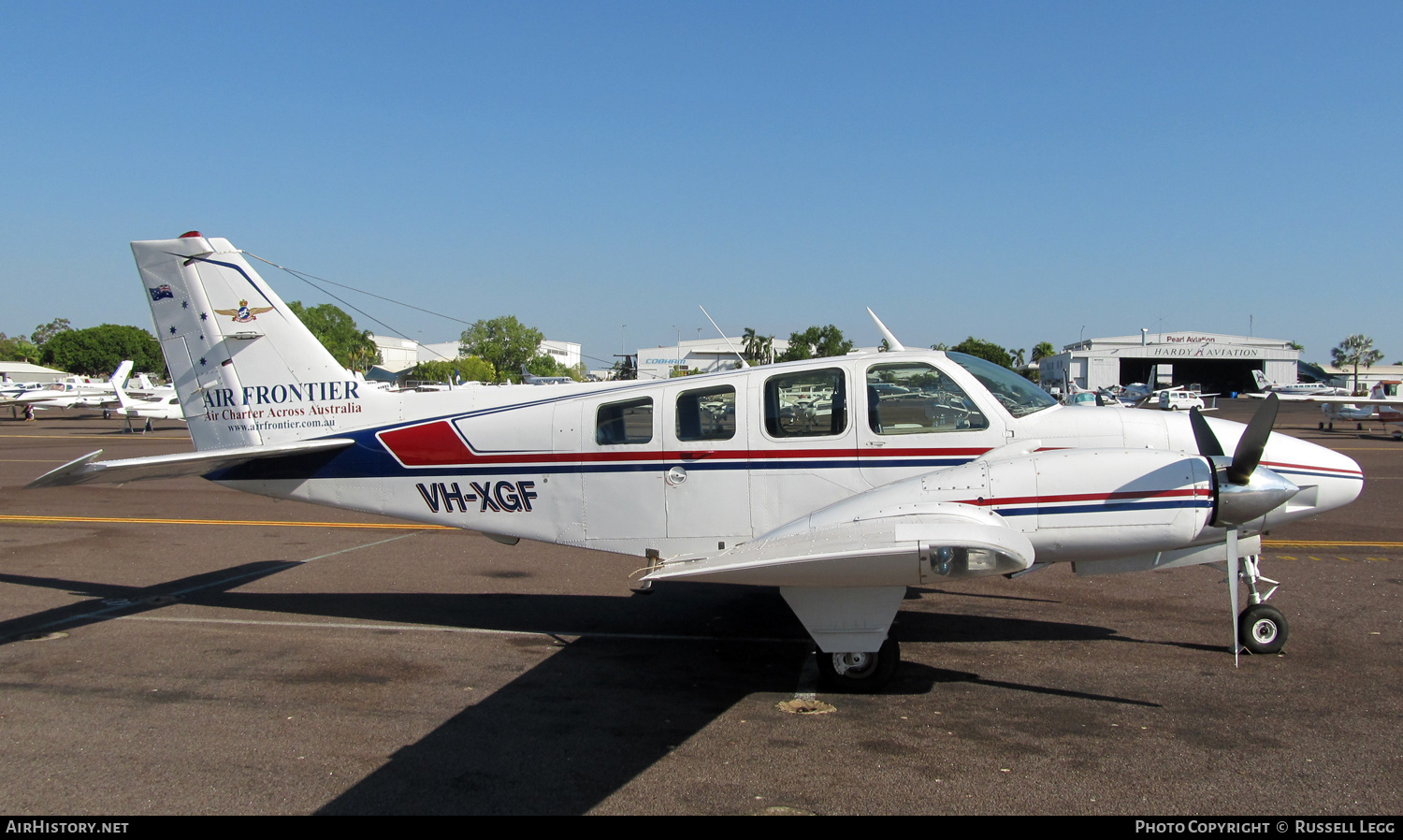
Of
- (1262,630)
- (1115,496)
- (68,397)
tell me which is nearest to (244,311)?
(1115,496)

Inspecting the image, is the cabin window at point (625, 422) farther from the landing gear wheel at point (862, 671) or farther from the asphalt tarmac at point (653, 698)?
the landing gear wheel at point (862, 671)

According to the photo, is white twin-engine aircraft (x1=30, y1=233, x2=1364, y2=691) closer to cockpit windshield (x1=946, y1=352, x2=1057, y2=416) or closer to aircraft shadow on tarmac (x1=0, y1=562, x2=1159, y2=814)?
cockpit windshield (x1=946, y1=352, x2=1057, y2=416)

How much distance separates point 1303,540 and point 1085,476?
833 cm

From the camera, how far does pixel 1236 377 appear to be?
325 feet

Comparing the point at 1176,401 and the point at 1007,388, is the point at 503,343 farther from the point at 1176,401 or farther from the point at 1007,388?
the point at 1007,388

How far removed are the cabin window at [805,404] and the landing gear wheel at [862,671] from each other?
5.73 ft

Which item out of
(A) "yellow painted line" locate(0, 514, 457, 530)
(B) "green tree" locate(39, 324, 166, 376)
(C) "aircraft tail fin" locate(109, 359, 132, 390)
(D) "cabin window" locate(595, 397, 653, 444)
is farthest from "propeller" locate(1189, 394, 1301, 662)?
(B) "green tree" locate(39, 324, 166, 376)

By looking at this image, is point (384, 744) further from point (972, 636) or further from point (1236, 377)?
point (1236, 377)

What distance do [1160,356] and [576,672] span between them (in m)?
99.9

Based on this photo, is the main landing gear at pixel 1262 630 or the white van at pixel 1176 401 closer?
the main landing gear at pixel 1262 630

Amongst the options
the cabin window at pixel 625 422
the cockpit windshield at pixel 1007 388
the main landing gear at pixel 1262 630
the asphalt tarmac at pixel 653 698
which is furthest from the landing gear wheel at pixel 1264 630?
the cabin window at pixel 625 422

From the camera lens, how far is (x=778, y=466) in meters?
6.57

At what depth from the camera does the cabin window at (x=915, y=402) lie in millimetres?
6430

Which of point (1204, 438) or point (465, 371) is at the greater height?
point (465, 371)
